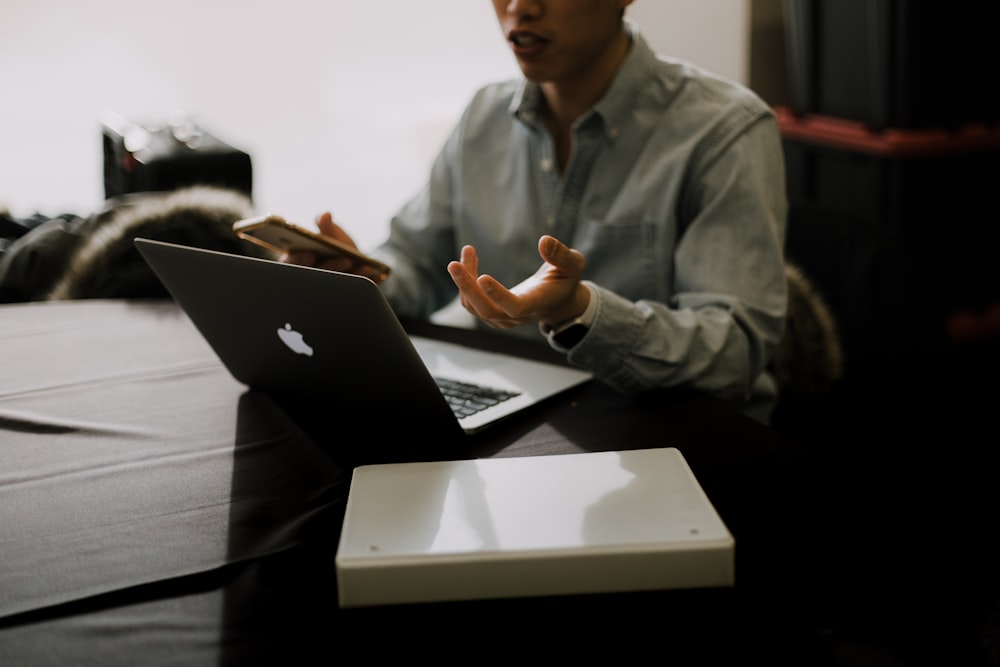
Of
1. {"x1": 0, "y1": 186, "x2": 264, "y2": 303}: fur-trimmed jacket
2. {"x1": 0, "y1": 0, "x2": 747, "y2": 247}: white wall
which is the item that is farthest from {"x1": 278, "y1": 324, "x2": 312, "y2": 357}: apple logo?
{"x1": 0, "y1": 0, "x2": 747, "y2": 247}: white wall

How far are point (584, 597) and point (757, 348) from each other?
58cm

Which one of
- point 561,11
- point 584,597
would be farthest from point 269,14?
point 584,597

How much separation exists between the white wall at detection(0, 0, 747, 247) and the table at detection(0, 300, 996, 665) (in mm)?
1300

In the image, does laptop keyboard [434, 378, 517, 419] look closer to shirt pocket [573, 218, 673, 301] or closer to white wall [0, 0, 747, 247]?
shirt pocket [573, 218, 673, 301]

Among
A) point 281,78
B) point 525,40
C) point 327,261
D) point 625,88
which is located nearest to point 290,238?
point 327,261

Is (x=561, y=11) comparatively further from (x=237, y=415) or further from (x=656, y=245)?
(x=237, y=415)

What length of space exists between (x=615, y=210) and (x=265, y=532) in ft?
2.28

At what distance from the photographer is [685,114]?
1295 mm

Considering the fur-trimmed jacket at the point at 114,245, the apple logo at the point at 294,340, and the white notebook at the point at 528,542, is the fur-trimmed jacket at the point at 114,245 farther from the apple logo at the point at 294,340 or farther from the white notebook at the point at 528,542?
the white notebook at the point at 528,542

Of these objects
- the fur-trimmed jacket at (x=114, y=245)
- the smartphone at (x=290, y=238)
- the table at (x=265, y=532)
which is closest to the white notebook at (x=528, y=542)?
the table at (x=265, y=532)

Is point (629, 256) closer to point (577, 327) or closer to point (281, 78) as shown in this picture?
point (577, 327)

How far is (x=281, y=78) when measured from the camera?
241 centimetres

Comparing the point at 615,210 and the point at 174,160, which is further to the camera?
the point at 174,160

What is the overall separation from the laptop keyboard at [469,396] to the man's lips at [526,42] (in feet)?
1.44
